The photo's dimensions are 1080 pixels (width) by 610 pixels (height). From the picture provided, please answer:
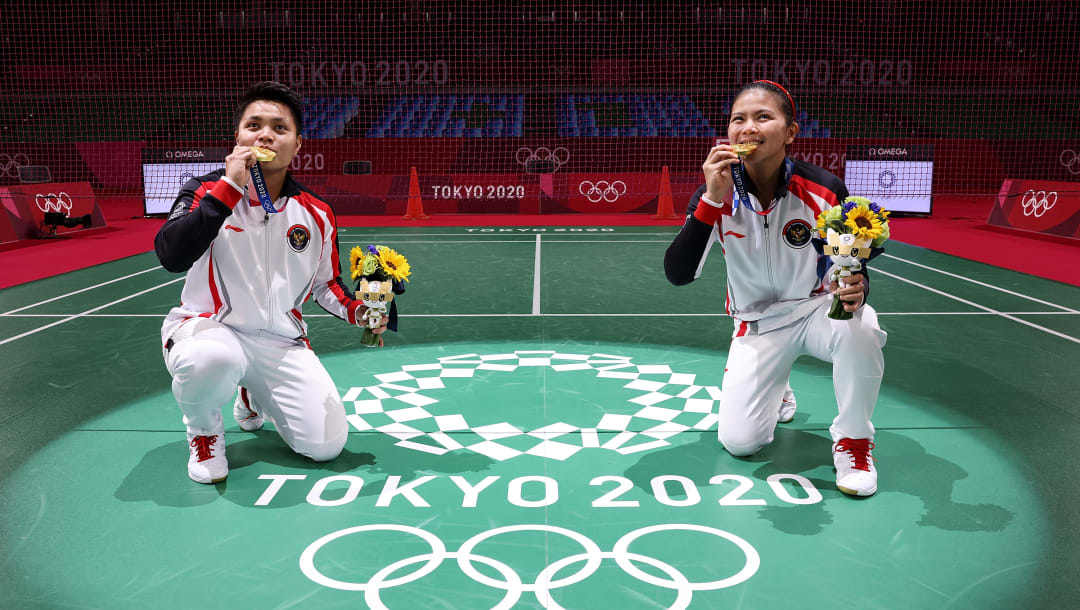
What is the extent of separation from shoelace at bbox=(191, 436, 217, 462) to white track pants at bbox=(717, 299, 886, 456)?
247 cm

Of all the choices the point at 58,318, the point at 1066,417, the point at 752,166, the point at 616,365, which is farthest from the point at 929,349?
the point at 58,318

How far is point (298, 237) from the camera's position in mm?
4281

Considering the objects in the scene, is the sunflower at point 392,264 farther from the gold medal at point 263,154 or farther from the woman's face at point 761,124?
the woman's face at point 761,124

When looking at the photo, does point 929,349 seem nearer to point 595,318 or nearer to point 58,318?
point 595,318

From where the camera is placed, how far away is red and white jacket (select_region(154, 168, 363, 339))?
414 centimetres

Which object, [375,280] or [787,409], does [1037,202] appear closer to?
[787,409]

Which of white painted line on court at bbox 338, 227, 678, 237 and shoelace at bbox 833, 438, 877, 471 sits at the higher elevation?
shoelace at bbox 833, 438, 877, 471

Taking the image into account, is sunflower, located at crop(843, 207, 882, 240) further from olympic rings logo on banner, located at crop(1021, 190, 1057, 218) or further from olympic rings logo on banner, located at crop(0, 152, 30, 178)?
olympic rings logo on banner, located at crop(0, 152, 30, 178)

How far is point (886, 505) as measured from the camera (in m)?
3.71

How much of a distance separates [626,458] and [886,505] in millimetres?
1217

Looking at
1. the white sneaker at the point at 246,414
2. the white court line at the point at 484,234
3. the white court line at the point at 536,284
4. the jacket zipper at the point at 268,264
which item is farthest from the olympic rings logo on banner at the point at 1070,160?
the jacket zipper at the point at 268,264

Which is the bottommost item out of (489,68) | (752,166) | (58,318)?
(58,318)

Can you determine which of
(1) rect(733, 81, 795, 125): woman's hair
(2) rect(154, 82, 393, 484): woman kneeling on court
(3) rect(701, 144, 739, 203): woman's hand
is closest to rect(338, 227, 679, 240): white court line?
(2) rect(154, 82, 393, 484): woman kneeling on court

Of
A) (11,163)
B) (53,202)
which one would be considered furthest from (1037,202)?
(11,163)
